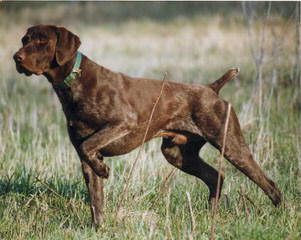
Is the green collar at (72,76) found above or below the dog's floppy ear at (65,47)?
below

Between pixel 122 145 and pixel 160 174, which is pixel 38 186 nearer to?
pixel 122 145

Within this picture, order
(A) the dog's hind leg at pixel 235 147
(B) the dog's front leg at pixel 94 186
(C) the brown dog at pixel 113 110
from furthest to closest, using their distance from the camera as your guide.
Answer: (A) the dog's hind leg at pixel 235 147 → (B) the dog's front leg at pixel 94 186 → (C) the brown dog at pixel 113 110

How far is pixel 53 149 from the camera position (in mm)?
6879

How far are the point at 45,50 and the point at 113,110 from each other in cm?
72

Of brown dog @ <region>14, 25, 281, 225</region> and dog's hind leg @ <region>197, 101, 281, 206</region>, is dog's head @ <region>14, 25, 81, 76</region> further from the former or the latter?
dog's hind leg @ <region>197, 101, 281, 206</region>

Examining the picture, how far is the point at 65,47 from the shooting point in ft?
14.7

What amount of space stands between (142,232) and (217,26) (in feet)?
54.4

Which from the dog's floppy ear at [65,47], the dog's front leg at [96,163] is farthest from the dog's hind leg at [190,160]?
the dog's floppy ear at [65,47]

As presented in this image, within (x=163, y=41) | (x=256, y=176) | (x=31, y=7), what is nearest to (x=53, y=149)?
(x=256, y=176)

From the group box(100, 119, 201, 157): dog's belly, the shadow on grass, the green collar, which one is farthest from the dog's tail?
the shadow on grass

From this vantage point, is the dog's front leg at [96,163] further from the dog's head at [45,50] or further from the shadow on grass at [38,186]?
the dog's head at [45,50]

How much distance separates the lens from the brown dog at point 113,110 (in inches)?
177

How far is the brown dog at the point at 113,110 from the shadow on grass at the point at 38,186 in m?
0.52

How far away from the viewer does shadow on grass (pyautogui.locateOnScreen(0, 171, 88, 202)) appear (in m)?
5.14
